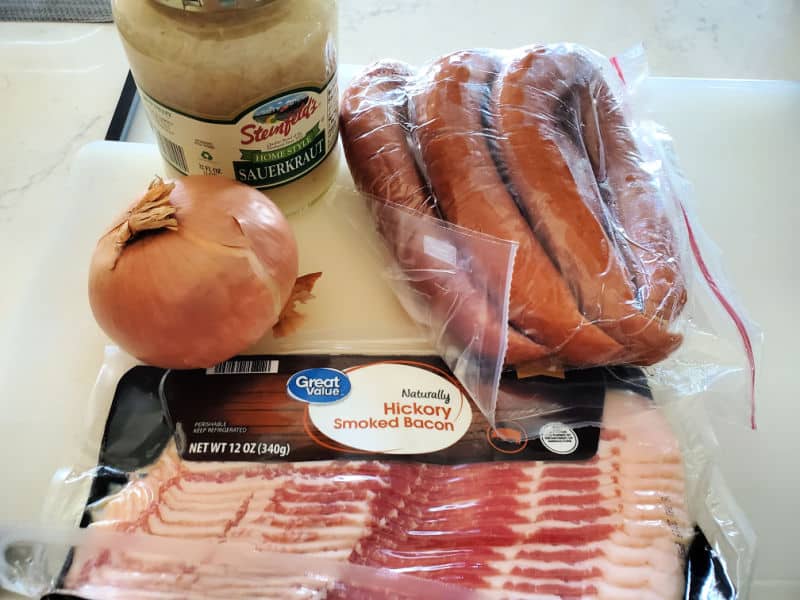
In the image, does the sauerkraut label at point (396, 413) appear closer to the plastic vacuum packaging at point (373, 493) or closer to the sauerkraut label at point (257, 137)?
the plastic vacuum packaging at point (373, 493)

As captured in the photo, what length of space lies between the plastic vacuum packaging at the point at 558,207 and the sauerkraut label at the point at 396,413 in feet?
0.17

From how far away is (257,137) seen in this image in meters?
0.76

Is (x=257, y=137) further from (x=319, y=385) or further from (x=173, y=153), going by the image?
(x=319, y=385)

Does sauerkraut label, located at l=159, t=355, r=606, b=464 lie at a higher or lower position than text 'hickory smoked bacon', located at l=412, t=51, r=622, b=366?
lower

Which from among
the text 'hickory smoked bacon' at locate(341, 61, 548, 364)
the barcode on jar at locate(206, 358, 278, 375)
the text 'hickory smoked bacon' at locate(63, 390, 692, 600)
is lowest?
the text 'hickory smoked bacon' at locate(63, 390, 692, 600)

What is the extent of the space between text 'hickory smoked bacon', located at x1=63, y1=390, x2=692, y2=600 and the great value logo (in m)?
0.07

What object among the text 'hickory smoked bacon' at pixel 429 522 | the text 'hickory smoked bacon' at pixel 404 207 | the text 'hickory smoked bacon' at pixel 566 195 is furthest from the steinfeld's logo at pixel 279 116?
the text 'hickory smoked bacon' at pixel 429 522

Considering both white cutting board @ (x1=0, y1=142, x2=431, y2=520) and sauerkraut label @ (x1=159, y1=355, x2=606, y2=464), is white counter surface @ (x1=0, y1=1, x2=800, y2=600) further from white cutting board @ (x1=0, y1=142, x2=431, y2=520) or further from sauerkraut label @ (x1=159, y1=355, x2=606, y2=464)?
sauerkraut label @ (x1=159, y1=355, x2=606, y2=464)

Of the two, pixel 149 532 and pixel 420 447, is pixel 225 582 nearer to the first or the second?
pixel 149 532

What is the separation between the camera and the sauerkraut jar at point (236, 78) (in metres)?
0.68

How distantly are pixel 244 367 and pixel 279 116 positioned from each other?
28cm

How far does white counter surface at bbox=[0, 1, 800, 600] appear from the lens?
78cm

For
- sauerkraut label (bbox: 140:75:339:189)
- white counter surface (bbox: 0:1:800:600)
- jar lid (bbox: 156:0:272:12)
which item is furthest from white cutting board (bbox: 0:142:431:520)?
jar lid (bbox: 156:0:272:12)

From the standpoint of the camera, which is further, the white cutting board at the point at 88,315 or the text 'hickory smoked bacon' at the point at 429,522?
the white cutting board at the point at 88,315
